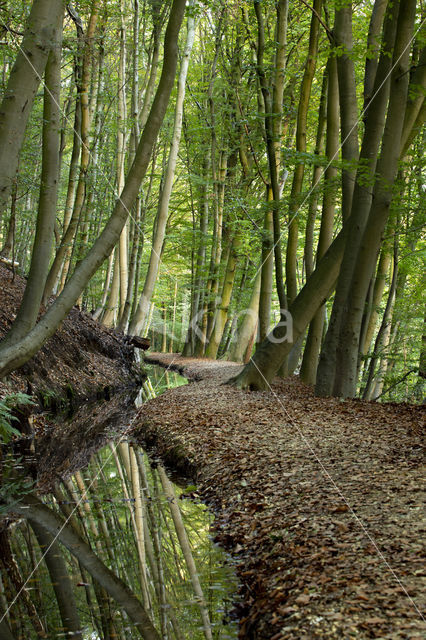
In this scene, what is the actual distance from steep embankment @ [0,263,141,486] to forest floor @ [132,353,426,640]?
1336 millimetres

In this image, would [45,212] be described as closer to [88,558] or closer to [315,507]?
[88,558]

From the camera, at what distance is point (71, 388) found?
11406 millimetres

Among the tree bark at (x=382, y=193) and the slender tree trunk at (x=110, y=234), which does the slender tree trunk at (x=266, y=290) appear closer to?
the tree bark at (x=382, y=193)

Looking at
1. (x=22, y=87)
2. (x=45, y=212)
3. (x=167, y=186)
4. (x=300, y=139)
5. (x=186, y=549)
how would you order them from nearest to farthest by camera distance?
(x=186, y=549) → (x=22, y=87) → (x=45, y=212) → (x=300, y=139) → (x=167, y=186)

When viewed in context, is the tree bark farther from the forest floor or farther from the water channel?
the water channel

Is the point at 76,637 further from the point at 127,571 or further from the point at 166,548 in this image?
the point at 166,548

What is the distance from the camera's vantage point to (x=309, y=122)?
1695 centimetres

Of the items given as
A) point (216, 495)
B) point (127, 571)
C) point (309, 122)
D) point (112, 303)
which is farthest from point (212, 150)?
point (127, 571)

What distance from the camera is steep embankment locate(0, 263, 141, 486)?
319 inches

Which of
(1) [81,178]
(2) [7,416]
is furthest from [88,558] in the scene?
(1) [81,178]

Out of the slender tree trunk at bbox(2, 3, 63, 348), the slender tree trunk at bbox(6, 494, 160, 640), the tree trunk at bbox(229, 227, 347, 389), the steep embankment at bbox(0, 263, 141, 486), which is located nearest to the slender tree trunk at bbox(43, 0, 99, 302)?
the steep embankment at bbox(0, 263, 141, 486)

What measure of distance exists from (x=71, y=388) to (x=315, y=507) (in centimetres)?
796

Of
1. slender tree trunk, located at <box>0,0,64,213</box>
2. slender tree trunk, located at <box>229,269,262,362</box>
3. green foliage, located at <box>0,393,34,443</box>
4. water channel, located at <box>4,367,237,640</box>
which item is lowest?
water channel, located at <box>4,367,237,640</box>

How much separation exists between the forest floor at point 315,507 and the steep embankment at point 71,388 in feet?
4.38
